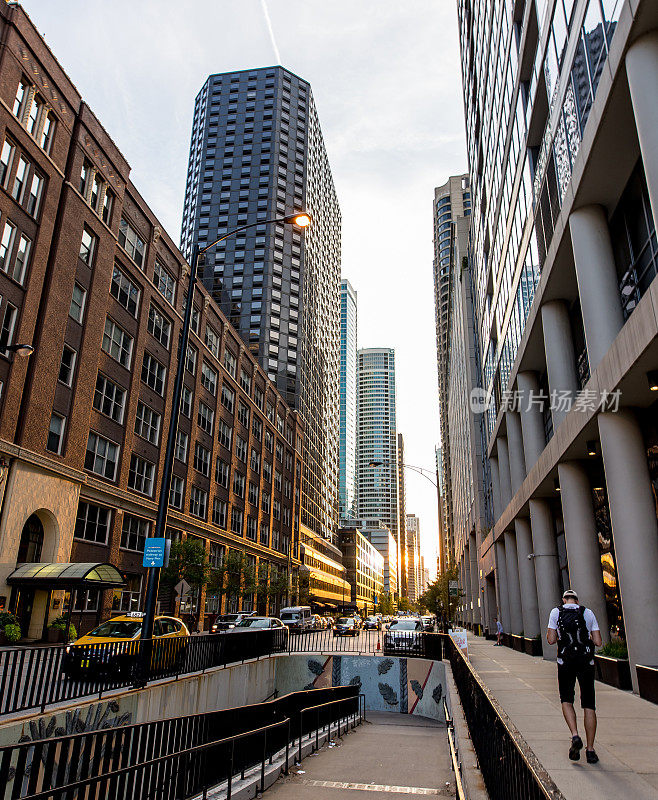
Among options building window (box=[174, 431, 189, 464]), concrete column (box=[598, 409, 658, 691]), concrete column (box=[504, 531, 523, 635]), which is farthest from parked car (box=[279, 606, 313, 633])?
concrete column (box=[598, 409, 658, 691])

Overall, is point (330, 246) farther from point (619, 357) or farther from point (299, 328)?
point (619, 357)

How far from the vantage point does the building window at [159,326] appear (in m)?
40.3

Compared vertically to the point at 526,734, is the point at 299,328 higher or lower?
higher

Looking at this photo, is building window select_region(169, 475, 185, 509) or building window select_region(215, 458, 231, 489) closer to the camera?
building window select_region(169, 475, 185, 509)

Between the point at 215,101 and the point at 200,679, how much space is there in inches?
4910

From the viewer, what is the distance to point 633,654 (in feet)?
42.4

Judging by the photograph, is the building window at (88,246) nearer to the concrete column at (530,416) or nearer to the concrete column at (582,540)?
the concrete column at (530,416)

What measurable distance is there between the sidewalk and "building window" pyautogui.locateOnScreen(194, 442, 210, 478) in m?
35.9

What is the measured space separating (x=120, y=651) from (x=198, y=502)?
35587mm

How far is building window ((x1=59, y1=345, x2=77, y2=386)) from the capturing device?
1166 inches

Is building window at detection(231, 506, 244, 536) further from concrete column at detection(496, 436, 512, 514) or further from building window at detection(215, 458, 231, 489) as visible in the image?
concrete column at detection(496, 436, 512, 514)

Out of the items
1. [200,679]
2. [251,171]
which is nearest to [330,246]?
[251,171]

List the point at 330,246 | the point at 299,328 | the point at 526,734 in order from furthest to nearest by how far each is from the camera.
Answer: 1. the point at 330,246
2. the point at 299,328
3. the point at 526,734

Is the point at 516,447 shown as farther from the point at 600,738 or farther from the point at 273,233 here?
the point at 273,233
